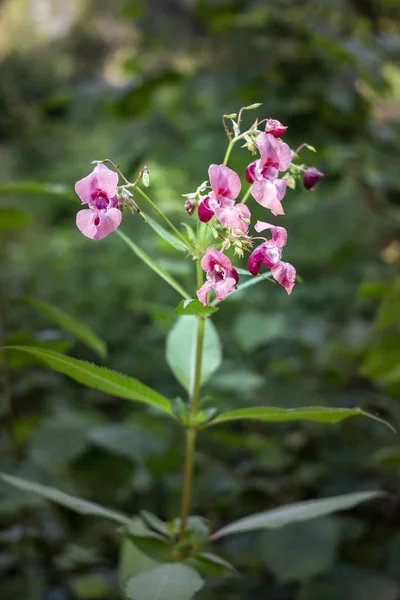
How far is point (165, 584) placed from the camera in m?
0.59

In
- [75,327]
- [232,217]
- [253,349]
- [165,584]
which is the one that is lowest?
[165,584]

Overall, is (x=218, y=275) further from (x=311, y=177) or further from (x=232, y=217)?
(x=311, y=177)

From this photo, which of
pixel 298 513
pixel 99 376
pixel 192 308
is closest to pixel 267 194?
pixel 192 308

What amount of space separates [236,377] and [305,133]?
53 centimetres

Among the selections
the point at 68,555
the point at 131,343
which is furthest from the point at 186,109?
the point at 68,555

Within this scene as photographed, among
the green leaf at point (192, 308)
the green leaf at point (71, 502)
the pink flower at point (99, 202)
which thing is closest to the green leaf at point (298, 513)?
the green leaf at point (71, 502)

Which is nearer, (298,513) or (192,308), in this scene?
(192,308)

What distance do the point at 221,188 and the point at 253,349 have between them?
0.94 metres

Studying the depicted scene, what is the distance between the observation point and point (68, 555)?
1035mm

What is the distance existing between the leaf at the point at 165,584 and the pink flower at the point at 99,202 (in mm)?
321

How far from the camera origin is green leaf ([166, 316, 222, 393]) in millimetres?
721

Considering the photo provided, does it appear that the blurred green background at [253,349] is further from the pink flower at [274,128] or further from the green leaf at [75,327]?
the pink flower at [274,128]

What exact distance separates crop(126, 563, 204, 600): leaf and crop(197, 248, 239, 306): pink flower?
0.86 feet

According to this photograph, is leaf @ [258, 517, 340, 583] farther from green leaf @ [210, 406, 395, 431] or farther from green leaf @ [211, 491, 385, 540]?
green leaf @ [210, 406, 395, 431]
